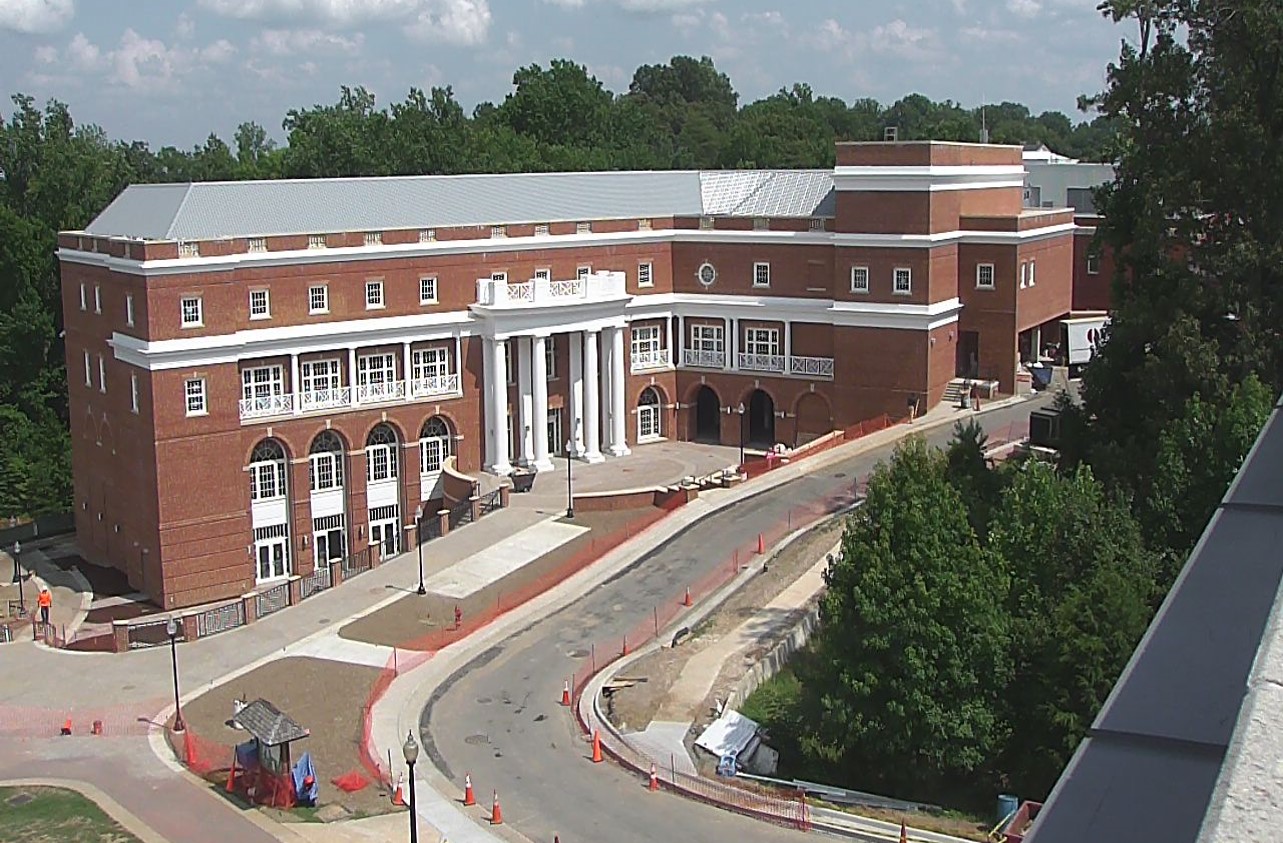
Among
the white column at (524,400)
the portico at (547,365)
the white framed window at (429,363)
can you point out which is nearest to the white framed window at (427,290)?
the portico at (547,365)

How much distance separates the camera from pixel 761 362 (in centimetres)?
6619

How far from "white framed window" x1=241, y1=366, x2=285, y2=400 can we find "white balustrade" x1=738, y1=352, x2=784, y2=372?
2164 cm

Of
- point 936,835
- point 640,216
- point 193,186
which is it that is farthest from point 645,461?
point 936,835

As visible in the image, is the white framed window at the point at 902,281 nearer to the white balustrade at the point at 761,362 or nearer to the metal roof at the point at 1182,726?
the white balustrade at the point at 761,362

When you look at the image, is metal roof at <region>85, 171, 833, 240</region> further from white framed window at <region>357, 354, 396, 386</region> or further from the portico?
white framed window at <region>357, 354, 396, 386</region>

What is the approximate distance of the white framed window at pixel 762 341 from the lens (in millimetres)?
65938

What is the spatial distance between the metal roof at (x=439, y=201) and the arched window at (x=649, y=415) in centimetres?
849

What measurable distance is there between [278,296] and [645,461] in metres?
17.5

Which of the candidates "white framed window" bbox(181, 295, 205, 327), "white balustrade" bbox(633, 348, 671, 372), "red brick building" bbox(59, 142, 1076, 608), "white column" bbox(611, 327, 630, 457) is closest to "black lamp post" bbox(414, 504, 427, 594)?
"red brick building" bbox(59, 142, 1076, 608)

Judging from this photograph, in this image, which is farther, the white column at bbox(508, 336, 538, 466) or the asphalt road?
the white column at bbox(508, 336, 538, 466)

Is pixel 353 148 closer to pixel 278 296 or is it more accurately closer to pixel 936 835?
pixel 278 296

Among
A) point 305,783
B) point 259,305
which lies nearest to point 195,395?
point 259,305

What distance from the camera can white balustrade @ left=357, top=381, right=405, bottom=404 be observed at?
5772cm

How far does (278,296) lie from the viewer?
55844 millimetres
